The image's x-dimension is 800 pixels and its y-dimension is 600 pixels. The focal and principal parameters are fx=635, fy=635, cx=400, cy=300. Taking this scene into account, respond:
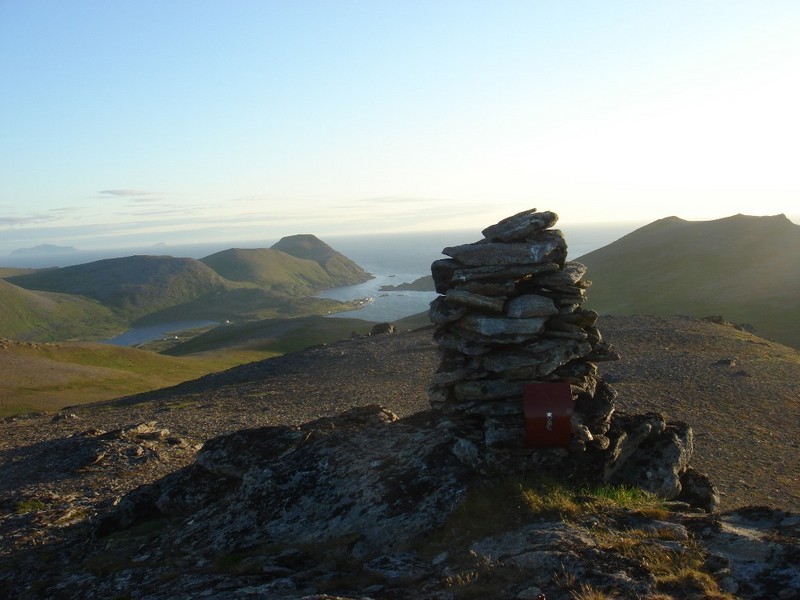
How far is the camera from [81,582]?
1268 cm

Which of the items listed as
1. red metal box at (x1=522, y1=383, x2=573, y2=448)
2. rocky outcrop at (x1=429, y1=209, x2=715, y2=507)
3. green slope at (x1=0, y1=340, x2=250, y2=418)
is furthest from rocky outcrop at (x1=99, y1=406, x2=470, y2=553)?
green slope at (x1=0, y1=340, x2=250, y2=418)

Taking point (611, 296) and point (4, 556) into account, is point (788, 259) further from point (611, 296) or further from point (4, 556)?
point (4, 556)

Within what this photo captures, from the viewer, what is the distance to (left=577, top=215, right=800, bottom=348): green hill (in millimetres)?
77188

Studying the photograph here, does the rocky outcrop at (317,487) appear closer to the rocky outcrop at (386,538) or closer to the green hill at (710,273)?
the rocky outcrop at (386,538)

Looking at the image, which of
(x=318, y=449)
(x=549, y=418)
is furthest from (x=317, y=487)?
(x=549, y=418)

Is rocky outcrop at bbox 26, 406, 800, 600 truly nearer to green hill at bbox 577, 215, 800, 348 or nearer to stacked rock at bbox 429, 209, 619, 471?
stacked rock at bbox 429, 209, 619, 471

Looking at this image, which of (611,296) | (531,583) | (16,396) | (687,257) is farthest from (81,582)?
(687,257)

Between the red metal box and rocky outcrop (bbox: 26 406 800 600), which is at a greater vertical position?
the red metal box

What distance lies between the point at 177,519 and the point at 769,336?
64033mm

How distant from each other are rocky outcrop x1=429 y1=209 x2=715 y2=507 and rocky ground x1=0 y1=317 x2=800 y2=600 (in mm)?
2205

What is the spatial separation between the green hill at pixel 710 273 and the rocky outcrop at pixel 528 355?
5459 centimetres

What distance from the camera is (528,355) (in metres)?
14.3

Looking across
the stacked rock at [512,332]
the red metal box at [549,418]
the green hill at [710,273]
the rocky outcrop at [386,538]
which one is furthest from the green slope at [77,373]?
the green hill at [710,273]

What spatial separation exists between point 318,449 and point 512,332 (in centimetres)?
544
